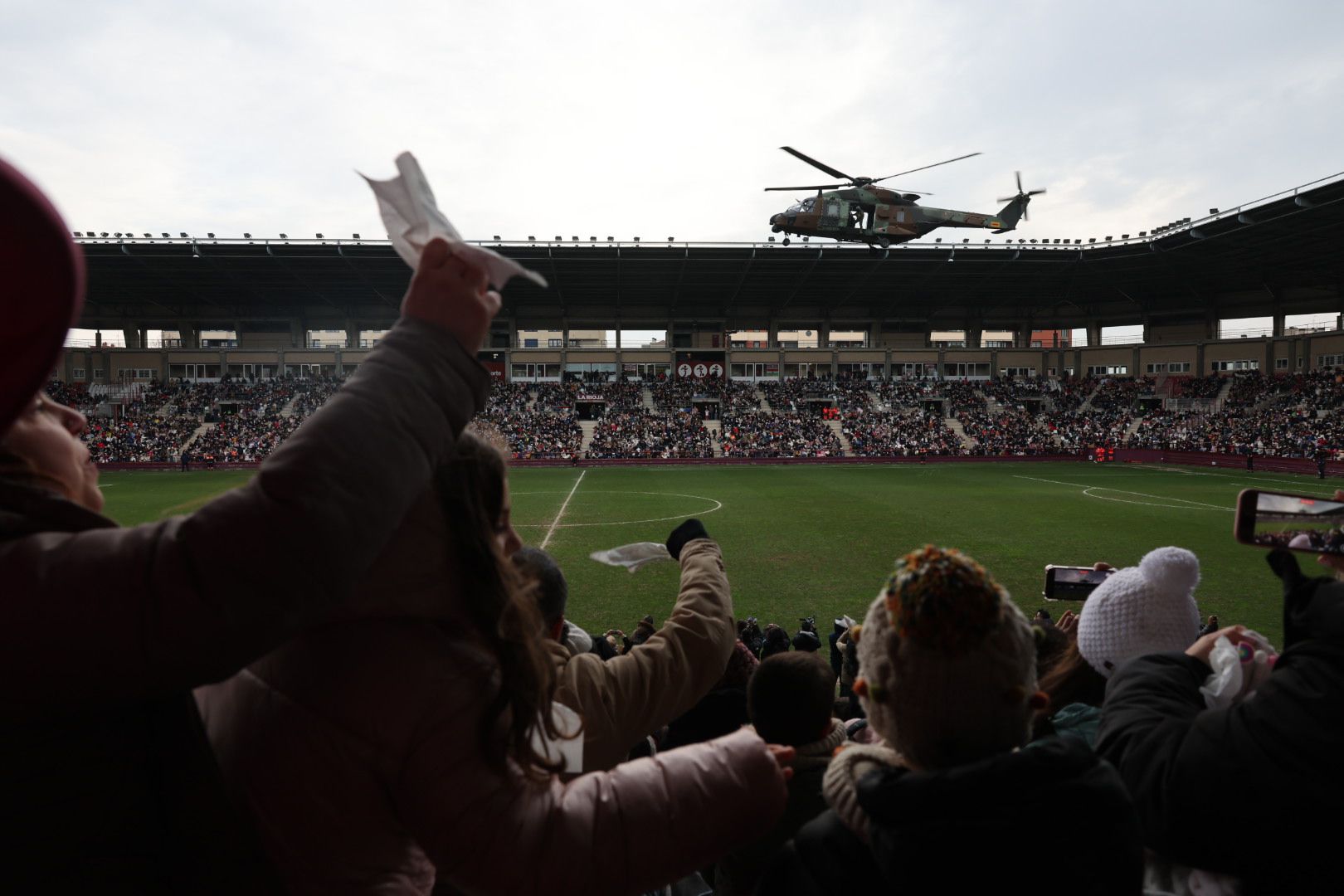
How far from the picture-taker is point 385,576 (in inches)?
43.9

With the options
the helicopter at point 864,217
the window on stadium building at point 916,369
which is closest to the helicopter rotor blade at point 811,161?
the helicopter at point 864,217

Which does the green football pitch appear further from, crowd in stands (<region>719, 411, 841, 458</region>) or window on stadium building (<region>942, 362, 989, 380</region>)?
window on stadium building (<region>942, 362, 989, 380</region>)

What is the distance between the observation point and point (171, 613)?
806 mm

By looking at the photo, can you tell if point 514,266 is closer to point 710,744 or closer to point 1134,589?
point 710,744

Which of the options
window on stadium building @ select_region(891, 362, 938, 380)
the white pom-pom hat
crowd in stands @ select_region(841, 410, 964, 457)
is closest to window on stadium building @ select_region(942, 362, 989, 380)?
window on stadium building @ select_region(891, 362, 938, 380)

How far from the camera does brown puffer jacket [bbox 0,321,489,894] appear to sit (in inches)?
31.8

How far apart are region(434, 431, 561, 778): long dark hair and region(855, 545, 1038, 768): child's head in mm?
697

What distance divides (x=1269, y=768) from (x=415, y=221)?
6.72ft

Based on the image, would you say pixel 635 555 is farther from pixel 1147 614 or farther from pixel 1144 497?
pixel 1144 497

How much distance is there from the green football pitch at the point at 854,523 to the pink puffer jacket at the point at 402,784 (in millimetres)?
362

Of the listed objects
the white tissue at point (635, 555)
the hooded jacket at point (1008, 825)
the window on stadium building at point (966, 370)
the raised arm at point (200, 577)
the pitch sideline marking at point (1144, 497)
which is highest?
the window on stadium building at point (966, 370)

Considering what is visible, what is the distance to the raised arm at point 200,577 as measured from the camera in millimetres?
800

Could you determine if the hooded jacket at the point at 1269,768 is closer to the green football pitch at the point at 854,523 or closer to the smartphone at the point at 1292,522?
the smartphone at the point at 1292,522

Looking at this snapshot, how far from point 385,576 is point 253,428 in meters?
54.8
